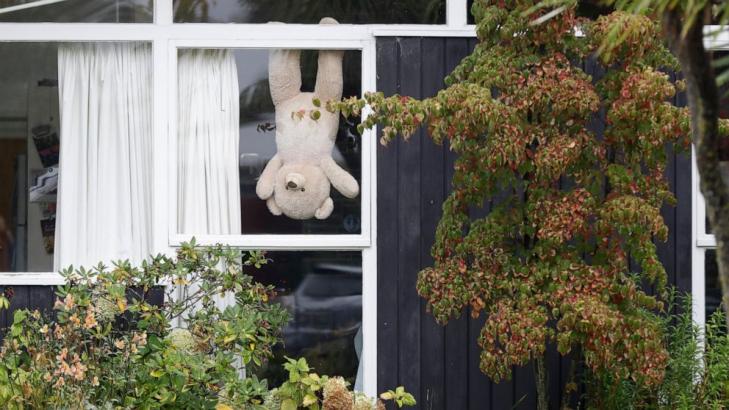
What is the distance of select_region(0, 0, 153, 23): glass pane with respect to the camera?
634cm

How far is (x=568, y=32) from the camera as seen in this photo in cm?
529

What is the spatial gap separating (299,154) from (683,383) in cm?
248

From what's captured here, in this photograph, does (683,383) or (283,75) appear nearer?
(683,383)

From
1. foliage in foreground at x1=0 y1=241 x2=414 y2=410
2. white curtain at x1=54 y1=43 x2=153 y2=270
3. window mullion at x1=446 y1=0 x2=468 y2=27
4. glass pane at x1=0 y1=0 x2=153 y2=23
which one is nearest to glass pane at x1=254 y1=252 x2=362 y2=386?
foliage in foreground at x1=0 y1=241 x2=414 y2=410

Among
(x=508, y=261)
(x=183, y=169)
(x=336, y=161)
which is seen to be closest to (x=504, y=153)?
(x=508, y=261)

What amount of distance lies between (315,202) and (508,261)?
1.46 m

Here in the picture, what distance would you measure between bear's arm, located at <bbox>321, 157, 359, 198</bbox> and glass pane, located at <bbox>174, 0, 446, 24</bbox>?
84cm

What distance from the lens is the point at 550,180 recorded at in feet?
17.0

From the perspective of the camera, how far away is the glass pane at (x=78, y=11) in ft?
20.8

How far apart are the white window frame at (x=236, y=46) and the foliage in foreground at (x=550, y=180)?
895 millimetres

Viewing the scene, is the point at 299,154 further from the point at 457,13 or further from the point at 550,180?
the point at 550,180

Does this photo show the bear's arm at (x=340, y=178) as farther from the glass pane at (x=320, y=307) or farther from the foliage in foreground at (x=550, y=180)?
the foliage in foreground at (x=550, y=180)

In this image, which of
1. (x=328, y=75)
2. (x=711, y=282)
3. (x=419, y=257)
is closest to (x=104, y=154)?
(x=328, y=75)

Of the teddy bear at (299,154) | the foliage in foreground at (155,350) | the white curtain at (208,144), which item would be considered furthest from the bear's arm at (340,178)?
the foliage in foreground at (155,350)
